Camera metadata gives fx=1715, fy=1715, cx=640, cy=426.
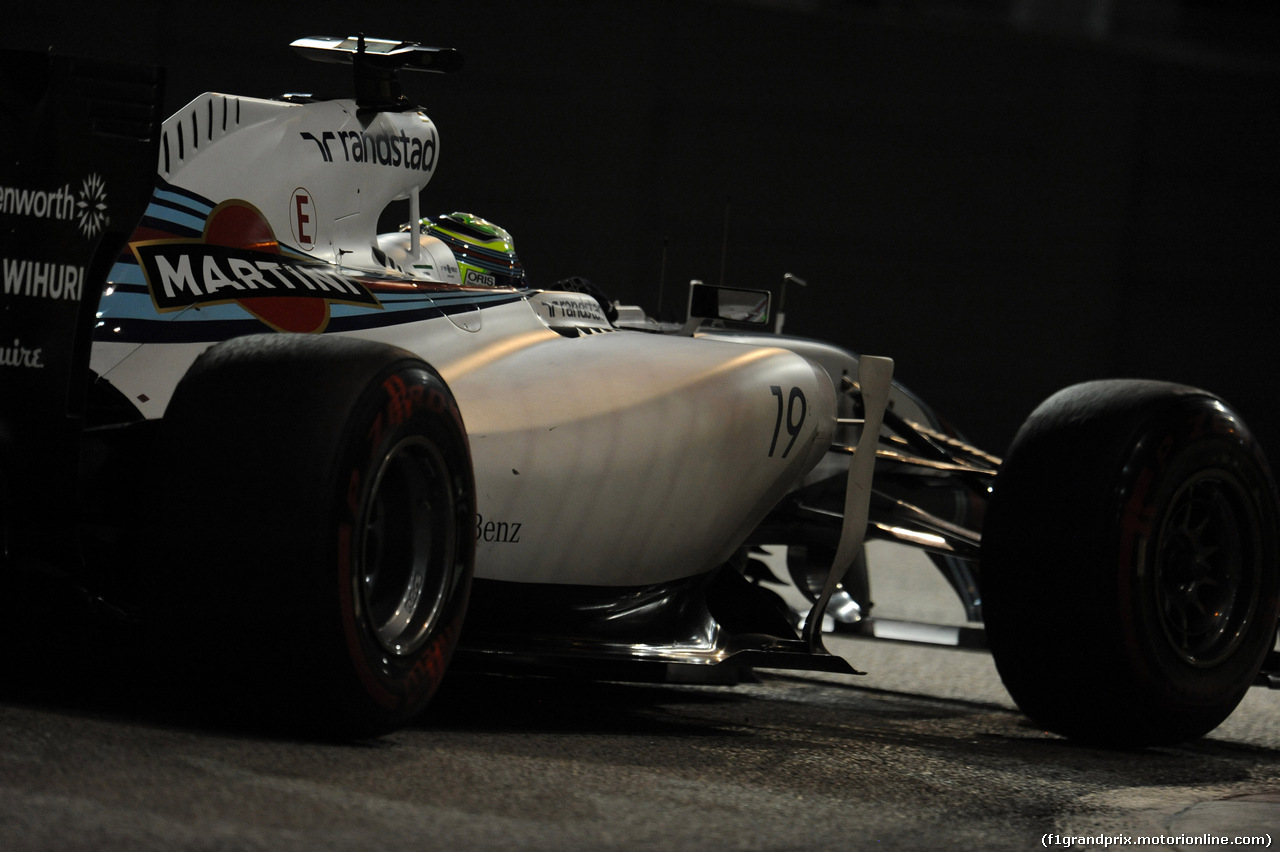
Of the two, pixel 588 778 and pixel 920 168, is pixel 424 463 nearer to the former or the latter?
pixel 588 778

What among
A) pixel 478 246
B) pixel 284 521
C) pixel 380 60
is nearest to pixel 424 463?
pixel 284 521

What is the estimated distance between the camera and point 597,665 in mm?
4125

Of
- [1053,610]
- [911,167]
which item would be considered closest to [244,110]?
[1053,610]

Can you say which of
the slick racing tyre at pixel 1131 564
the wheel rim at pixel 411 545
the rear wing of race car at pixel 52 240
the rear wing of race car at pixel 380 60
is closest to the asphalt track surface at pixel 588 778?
the slick racing tyre at pixel 1131 564

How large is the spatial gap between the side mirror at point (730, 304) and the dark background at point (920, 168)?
21.5 feet

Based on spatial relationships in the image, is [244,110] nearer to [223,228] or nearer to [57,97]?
[223,228]

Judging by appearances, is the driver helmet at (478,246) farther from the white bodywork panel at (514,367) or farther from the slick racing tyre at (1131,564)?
the slick racing tyre at (1131,564)

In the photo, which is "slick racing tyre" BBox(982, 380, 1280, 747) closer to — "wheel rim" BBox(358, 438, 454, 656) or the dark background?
"wheel rim" BBox(358, 438, 454, 656)

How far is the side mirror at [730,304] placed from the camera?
5.12m

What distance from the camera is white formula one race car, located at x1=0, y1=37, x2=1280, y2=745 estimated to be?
10.6 feet

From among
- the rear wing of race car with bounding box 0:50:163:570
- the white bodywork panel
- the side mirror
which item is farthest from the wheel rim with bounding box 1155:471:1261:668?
the rear wing of race car with bounding box 0:50:163:570

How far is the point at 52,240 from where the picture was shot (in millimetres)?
3523

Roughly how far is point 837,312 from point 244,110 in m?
8.73

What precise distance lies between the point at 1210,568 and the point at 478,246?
2.48 m
